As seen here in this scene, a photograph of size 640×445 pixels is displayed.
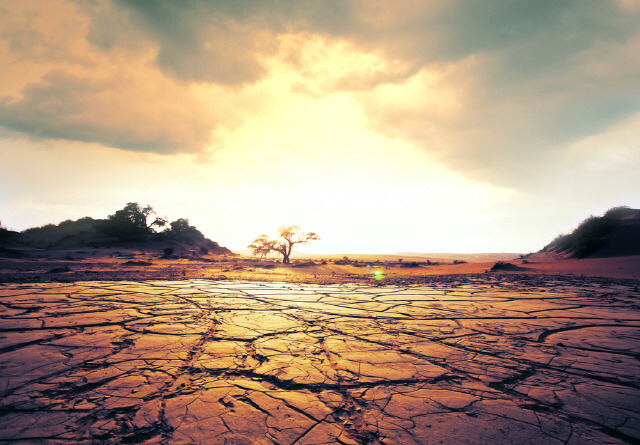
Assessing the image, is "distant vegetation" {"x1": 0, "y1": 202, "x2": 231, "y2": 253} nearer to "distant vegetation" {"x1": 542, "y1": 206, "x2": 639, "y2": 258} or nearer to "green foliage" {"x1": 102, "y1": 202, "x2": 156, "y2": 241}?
"green foliage" {"x1": 102, "y1": 202, "x2": 156, "y2": 241}

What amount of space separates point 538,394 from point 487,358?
2.03 ft

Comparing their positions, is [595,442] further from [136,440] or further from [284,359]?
[136,440]

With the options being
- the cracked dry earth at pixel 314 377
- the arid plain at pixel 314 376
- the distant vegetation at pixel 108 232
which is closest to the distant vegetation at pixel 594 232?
the cracked dry earth at pixel 314 377

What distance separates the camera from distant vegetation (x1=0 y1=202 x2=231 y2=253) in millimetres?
23891

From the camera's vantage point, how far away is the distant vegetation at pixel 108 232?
23.9m

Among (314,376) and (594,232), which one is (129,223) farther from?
(594,232)

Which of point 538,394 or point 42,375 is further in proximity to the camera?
point 42,375

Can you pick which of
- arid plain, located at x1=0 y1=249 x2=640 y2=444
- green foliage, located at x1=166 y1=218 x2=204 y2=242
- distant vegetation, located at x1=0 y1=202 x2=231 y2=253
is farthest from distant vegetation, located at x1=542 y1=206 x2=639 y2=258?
green foliage, located at x1=166 y1=218 x2=204 y2=242

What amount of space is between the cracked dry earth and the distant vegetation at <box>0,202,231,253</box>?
2591cm

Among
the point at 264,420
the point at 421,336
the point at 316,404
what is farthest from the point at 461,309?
the point at 264,420

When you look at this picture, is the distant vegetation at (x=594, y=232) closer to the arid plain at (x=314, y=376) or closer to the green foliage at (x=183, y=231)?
the arid plain at (x=314, y=376)

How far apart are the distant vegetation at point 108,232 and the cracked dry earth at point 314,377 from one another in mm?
25907

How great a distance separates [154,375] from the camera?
6.61 feet

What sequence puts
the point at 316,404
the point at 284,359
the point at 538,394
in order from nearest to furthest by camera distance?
the point at 316,404, the point at 538,394, the point at 284,359
